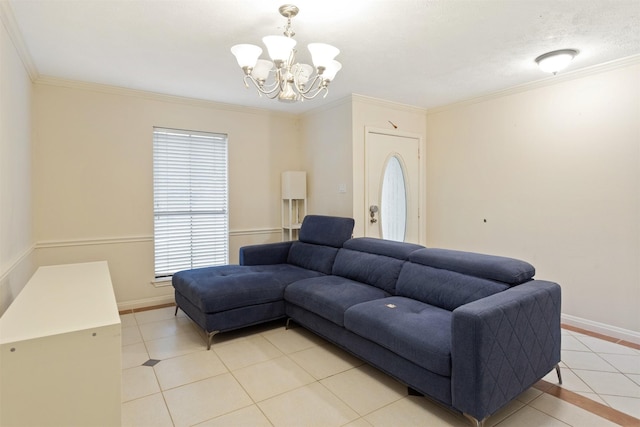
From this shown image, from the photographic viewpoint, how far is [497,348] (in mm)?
1806

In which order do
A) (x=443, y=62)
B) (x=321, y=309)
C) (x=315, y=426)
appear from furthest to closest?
(x=443, y=62) → (x=321, y=309) → (x=315, y=426)

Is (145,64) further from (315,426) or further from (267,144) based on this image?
(315,426)

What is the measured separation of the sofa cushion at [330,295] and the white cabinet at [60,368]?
1.57 m

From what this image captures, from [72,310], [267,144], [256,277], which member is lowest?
[256,277]

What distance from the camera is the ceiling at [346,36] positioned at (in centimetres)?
212

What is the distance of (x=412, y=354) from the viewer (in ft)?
6.68

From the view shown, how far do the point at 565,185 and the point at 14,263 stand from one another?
183 inches

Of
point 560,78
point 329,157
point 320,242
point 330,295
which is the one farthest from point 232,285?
point 560,78

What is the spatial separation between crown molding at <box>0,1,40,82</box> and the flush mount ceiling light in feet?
12.5

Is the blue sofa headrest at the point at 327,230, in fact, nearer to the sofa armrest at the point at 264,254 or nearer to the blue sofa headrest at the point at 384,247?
the blue sofa headrest at the point at 384,247

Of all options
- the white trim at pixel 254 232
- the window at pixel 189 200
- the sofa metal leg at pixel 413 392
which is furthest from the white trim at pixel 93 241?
the sofa metal leg at pixel 413 392

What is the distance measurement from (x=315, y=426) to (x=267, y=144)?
360cm

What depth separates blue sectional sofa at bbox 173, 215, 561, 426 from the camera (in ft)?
5.92

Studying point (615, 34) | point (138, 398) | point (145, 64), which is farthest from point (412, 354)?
point (145, 64)
